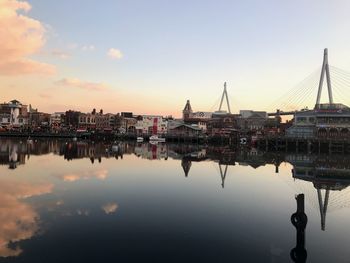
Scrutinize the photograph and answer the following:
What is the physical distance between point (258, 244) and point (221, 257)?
2408 millimetres

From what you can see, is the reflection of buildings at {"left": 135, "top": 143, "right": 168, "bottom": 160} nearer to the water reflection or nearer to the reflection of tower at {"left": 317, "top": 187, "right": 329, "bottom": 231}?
the water reflection

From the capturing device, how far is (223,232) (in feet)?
49.4

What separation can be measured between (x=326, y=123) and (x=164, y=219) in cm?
8002

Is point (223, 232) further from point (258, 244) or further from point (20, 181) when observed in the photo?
point (20, 181)

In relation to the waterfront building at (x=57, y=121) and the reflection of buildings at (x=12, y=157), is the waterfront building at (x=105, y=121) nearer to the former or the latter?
the waterfront building at (x=57, y=121)

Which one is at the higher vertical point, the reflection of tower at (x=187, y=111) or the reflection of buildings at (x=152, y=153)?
the reflection of tower at (x=187, y=111)

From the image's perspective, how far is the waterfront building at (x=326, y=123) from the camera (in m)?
83.3

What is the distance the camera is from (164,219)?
16.8 m

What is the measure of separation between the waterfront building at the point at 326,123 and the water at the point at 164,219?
58951mm

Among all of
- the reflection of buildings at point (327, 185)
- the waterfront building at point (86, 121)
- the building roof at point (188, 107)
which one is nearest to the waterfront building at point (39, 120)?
the waterfront building at point (86, 121)

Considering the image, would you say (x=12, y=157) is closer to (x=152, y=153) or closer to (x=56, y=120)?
(x=152, y=153)

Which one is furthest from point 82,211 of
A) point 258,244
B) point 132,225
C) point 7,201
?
point 258,244

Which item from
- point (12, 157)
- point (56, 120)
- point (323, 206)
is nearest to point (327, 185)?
point (323, 206)

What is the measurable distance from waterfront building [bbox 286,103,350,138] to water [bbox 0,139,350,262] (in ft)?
193
